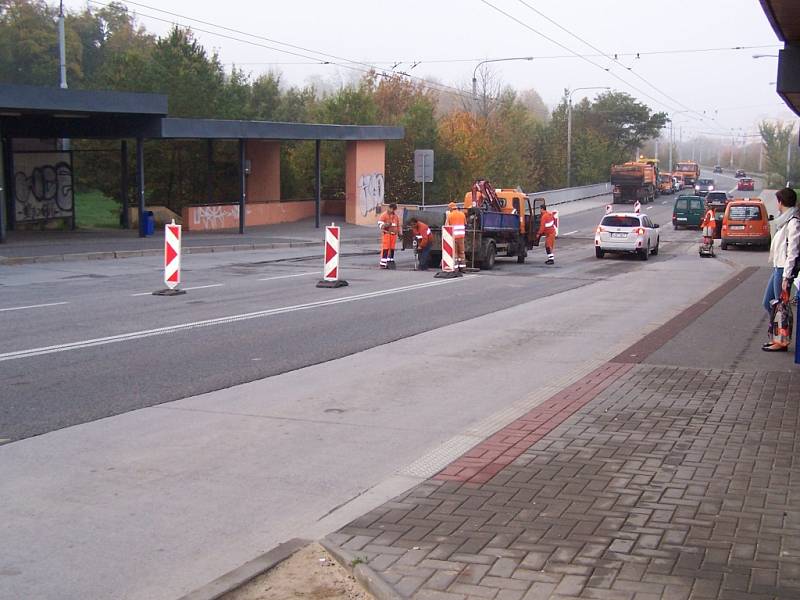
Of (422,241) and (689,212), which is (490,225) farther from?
(689,212)

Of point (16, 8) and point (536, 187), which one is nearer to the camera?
point (16, 8)

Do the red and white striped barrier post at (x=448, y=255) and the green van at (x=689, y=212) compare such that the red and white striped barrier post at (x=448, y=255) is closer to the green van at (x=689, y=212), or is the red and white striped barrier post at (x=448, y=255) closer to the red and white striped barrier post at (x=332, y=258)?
the red and white striped barrier post at (x=332, y=258)

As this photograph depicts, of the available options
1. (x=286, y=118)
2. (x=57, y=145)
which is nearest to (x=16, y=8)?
(x=286, y=118)

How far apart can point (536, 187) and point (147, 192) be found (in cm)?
4583

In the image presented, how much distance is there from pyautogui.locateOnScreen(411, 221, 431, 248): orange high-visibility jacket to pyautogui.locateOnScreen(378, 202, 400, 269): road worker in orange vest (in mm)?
554

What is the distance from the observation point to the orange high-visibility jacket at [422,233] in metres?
24.9

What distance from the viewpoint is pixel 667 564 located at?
16.5 ft

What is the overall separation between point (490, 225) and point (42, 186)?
17.2 meters

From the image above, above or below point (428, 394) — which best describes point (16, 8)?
above

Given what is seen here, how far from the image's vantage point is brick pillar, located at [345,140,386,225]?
45.1 m

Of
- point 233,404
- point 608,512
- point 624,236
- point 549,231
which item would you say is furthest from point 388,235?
point 608,512

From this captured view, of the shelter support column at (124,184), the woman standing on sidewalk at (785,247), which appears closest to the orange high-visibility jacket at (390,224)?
the woman standing on sidewalk at (785,247)

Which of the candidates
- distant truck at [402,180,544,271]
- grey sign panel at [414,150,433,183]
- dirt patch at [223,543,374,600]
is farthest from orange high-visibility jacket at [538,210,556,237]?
dirt patch at [223,543,374,600]

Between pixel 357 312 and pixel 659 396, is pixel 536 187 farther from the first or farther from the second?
pixel 659 396
